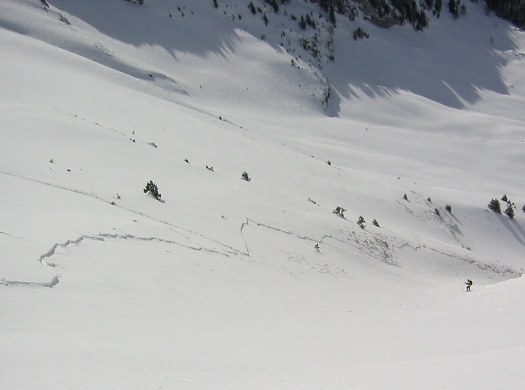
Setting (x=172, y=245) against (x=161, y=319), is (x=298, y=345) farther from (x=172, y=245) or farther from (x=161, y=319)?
(x=172, y=245)

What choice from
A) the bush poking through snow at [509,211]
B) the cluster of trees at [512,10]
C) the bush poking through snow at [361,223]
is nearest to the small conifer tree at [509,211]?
the bush poking through snow at [509,211]

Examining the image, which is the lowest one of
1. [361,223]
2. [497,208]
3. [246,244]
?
[246,244]

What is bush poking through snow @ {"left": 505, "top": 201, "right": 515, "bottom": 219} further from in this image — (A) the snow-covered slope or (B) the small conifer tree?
(A) the snow-covered slope

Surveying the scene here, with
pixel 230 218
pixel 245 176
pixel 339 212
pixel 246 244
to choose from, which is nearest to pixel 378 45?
pixel 339 212

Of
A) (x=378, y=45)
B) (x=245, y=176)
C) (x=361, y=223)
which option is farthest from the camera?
(x=378, y=45)

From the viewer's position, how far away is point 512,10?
57.5 m

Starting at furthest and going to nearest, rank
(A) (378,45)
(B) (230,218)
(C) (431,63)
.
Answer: (C) (431,63)
(A) (378,45)
(B) (230,218)

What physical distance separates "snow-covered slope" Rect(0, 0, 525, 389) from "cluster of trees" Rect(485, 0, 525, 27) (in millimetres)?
26116

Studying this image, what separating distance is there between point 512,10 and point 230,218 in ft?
197

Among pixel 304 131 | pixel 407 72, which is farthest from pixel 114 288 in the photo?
pixel 407 72

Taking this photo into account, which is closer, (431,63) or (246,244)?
(246,244)

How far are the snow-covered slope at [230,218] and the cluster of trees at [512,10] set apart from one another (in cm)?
2612

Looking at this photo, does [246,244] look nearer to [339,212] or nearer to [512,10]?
[339,212]

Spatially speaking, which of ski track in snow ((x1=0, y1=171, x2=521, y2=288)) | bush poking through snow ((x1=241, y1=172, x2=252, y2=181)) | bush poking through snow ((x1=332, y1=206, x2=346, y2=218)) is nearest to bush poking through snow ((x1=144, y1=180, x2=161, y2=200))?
ski track in snow ((x1=0, y1=171, x2=521, y2=288))
